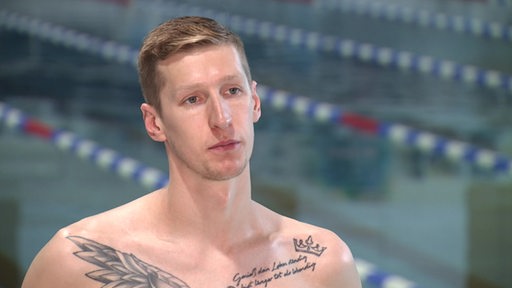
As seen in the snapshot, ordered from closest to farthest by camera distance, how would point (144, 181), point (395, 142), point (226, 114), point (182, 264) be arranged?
point (226, 114) → point (182, 264) → point (144, 181) → point (395, 142)

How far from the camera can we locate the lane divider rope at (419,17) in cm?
407

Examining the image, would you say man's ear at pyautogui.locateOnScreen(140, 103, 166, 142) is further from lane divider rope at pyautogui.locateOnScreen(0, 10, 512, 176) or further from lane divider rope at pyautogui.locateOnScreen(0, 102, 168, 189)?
lane divider rope at pyautogui.locateOnScreen(0, 10, 512, 176)

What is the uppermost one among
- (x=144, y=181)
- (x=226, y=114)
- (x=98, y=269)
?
(x=226, y=114)

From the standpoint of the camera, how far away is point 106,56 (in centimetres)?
425

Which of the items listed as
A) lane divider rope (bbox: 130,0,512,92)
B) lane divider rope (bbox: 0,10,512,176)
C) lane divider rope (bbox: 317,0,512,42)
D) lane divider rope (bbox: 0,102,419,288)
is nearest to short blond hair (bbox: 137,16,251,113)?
lane divider rope (bbox: 0,102,419,288)

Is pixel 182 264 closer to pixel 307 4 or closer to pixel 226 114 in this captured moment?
pixel 226 114

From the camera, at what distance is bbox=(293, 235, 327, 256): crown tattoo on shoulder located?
4.45ft

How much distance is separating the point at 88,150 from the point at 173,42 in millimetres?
2532

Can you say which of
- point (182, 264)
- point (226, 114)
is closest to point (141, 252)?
point (182, 264)

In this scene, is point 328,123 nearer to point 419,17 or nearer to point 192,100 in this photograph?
point 419,17

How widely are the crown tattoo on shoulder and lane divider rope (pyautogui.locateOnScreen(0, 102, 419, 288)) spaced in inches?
83.8

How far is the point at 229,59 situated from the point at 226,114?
0.09 meters

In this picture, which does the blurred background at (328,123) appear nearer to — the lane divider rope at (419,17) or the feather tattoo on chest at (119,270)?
the lane divider rope at (419,17)

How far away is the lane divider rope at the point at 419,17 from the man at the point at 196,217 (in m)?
2.91
